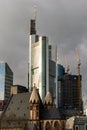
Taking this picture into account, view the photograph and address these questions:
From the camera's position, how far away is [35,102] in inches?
7633

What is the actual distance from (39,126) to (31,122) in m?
3.76

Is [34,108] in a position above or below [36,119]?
above

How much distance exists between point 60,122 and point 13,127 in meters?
19.8

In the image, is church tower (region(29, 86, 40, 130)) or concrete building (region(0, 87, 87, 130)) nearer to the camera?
concrete building (region(0, 87, 87, 130))

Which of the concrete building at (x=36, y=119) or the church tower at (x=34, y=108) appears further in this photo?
the church tower at (x=34, y=108)

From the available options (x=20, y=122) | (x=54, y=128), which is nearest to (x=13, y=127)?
(x=20, y=122)

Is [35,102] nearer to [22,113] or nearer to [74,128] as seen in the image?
[22,113]

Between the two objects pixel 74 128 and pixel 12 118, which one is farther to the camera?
pixel 12 118

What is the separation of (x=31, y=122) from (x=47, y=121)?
6719 millimetres

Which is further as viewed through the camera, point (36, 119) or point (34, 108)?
point (34, 108)

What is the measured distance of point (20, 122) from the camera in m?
191

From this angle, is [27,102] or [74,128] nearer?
[74,128]

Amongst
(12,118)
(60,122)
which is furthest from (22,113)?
(60,122)

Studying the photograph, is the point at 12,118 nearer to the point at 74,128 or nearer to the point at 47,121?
the point at 47,121
